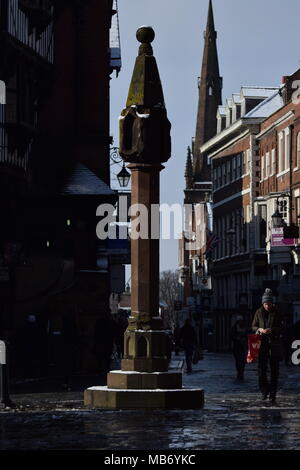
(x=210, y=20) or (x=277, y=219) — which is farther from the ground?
(x=210, y=20)

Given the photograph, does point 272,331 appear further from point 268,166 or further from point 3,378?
point 268,166

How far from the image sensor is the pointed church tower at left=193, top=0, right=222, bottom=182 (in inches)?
4928

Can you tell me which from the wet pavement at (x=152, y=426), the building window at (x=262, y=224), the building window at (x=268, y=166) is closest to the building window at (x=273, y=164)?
the building window at (x=268, y=166)

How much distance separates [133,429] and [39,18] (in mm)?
20281

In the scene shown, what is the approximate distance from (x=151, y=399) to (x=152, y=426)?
10.8ft

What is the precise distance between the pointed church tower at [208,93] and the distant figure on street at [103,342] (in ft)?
295

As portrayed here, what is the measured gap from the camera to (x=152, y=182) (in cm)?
1962

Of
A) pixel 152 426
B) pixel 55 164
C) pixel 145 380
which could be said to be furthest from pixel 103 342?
pixel 152 426

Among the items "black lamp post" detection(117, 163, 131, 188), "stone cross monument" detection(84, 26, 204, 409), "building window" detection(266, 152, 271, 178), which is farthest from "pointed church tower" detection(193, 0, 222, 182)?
"stone cross monument" detection(84, 26, 204, 409)

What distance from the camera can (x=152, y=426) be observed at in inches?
603
